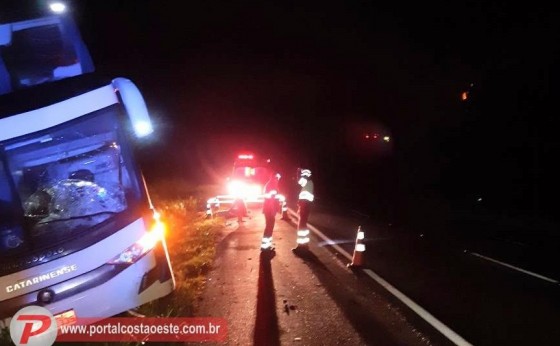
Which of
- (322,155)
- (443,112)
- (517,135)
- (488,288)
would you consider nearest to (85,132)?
(488,288)

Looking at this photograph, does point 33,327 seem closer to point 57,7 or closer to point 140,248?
point 140,248

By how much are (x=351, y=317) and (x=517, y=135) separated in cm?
2079

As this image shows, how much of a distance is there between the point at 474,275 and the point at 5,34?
8183mm

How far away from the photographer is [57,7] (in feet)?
26.5

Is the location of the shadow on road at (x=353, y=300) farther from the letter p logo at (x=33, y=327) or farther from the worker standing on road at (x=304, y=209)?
the letter p logo at (x=33, y=327)

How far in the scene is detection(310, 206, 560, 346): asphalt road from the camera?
6797mm

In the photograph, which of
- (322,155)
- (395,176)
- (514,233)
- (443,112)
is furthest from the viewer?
(322,155)

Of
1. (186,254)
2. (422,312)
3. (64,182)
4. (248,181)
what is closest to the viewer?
(64,182)

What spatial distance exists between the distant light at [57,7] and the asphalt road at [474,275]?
20.8ft

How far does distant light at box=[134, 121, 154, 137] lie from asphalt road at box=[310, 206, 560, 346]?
159 inches

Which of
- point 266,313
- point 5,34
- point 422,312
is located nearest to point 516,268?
point 422,312

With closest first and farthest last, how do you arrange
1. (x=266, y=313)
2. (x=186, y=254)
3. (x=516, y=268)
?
(x=266, y=313) → (x=516, y=268) → (x=186, y=254)

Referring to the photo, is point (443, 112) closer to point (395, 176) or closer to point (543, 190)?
point (395, 176)

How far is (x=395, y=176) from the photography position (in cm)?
4225
